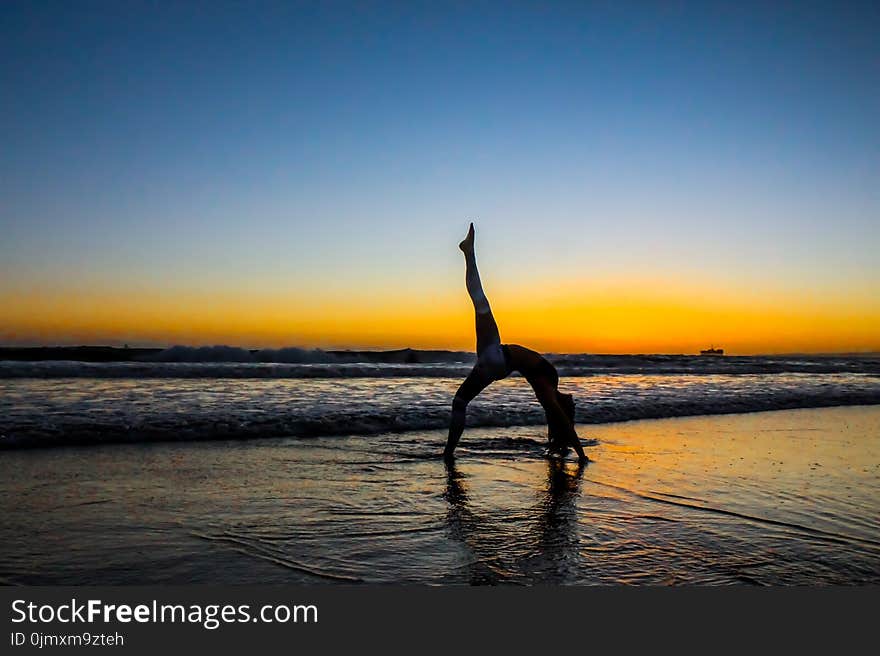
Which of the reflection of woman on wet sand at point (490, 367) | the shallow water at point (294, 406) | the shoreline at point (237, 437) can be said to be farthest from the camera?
the shallow water at point (294, 406)

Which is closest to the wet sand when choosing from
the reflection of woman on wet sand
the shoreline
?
the shoreline

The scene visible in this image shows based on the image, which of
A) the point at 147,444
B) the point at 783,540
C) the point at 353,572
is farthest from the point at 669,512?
the point at 147,444

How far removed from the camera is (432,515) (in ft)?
17.9

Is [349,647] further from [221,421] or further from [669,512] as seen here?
[221,421]

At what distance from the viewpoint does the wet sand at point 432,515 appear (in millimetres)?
4145

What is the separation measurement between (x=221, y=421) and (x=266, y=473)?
11.1ft

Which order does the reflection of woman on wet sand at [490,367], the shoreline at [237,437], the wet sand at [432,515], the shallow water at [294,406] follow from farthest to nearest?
the shallow water at [294,406] → the shoreline at [237,437] → the reflection of woman on wet sand at [490,367] → the wet sand at [432,515]

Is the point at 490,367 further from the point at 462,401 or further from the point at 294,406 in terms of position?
the point at 294,406

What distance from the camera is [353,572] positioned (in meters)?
4.05

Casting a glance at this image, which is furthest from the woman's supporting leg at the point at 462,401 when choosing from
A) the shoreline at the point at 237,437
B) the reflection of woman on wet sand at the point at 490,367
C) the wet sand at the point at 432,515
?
the shoreline at the point at 237,437

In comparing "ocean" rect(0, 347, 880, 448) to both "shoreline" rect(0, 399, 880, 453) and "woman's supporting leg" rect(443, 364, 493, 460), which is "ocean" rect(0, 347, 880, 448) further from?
"woman's supporting leg" rect(443, 364, 493, 460)

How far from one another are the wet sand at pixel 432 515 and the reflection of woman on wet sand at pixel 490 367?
47 cm

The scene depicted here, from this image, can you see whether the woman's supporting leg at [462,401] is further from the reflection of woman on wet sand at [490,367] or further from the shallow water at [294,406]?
the shallow water at [294,406]

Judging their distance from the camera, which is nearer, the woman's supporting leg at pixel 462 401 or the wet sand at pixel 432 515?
the wet sand at pixel 432 515
